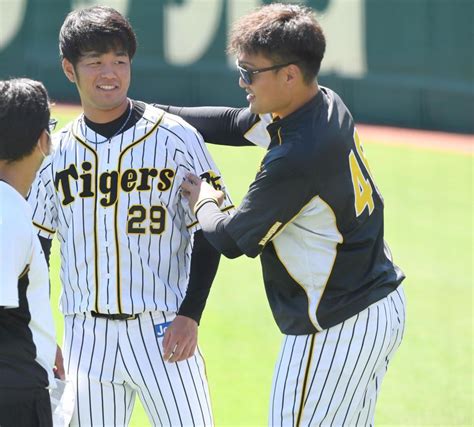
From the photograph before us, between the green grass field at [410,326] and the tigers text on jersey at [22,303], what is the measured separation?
2.68m

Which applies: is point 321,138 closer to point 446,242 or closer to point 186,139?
point 186,139

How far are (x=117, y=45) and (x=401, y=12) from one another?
13.2m

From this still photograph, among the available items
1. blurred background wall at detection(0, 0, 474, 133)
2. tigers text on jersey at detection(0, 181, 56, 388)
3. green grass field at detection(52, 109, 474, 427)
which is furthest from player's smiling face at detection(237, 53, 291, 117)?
blurred background wall at detection(0, 0, 474, 133)

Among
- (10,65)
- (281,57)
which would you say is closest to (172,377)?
(281,57)

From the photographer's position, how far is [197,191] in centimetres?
434

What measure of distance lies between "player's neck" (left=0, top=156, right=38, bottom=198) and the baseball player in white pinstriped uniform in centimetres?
82

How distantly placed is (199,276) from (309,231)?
1.98ft

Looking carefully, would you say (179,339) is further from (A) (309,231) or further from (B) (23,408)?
(B) (23,408)

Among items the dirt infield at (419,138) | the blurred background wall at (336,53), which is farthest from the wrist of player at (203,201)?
the blurred background wall at (336,53)

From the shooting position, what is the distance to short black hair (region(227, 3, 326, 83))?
404cm

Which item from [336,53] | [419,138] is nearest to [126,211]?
[419,138]

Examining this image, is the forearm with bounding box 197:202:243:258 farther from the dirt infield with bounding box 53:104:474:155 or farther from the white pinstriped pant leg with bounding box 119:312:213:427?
the dirt infield with bounding box 53:104:474:155

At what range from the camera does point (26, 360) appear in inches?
144

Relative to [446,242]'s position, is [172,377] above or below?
above
